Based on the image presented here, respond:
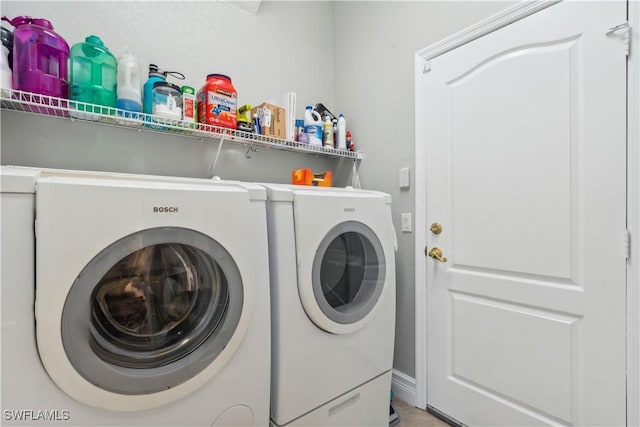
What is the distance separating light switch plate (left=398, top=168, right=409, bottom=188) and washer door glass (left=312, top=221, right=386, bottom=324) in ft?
1.68

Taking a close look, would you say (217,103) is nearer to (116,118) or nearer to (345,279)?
(116,118)

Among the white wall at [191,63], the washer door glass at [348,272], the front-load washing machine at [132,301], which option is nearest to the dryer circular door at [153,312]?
the front-load washing machine at [132,301]

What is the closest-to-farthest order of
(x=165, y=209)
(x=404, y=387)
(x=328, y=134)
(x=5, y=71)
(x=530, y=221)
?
(x=165, y=209) < (x=5, y=71) < (x=530, y=221) < (x=404, y=387) < (x=328, y=134)

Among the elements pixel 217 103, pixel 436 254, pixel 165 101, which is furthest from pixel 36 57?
pixel 436 254

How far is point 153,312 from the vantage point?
88cm

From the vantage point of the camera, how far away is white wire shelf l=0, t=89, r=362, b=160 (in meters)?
1.06

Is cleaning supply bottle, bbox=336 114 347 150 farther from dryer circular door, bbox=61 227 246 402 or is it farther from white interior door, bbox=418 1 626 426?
dryer circular door, bbox=61 227 246 402

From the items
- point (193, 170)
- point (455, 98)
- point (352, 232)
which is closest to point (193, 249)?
point (352, 232)

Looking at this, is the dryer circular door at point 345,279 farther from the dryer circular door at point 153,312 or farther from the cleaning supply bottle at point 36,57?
the cleaning supply bottle at point 36,57

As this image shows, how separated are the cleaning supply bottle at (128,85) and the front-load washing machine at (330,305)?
2.26 feet

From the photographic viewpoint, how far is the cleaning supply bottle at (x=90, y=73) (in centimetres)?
114

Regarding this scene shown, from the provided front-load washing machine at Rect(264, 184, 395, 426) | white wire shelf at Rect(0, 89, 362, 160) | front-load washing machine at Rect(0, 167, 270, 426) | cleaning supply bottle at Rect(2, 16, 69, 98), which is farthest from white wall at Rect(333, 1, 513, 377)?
cleaning supply bottle at Rect(2, 16, 69, 98)

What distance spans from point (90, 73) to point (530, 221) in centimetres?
193

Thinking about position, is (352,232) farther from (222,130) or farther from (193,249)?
(222,130)
